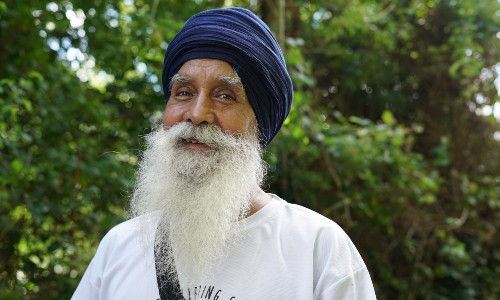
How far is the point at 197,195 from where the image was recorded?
1.87 metres

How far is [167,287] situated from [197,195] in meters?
0.30

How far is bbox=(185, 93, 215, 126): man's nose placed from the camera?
177cm

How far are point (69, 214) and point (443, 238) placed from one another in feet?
11.4

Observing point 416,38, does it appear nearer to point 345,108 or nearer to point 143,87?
point 345,108

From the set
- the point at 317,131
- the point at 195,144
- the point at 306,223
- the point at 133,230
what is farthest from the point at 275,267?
the point at 317,131

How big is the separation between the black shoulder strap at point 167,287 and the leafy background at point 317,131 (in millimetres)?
405

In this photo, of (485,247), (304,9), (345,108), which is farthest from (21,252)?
(485,247)

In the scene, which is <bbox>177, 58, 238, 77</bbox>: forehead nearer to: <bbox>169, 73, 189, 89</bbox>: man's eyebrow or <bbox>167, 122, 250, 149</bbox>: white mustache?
<bbox>169, 73, 189, 89</bbox>: man's eyebrow

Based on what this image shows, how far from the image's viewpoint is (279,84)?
6.37 ft

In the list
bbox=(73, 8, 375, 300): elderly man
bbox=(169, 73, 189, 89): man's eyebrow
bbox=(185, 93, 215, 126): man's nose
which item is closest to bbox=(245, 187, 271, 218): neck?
bbox=(73, 8, 375, 300): elderly man

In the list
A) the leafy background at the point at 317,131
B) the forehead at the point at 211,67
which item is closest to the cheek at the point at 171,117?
the forehead at the point at 211,67

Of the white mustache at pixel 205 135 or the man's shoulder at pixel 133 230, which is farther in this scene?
the man's shoulder at pixel 133 230

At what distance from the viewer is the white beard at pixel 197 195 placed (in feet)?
5.88

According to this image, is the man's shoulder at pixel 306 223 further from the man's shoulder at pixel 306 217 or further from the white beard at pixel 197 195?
the white beard at pixel 197 195
